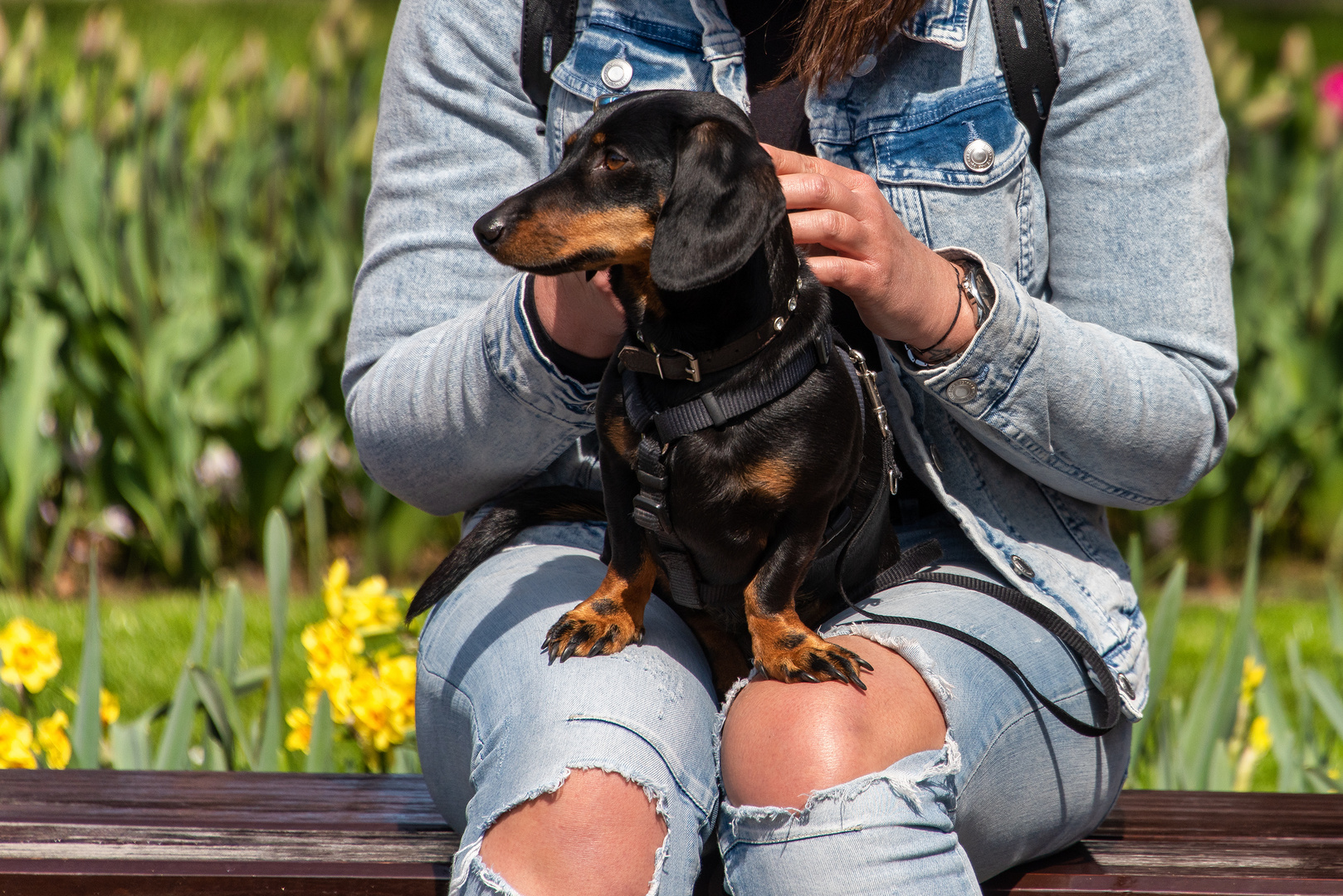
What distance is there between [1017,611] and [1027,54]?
2.32ft

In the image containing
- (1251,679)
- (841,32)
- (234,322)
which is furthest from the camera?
(234,322)

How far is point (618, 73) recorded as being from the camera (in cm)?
163

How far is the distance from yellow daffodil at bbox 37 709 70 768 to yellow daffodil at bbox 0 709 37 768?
0.08 ft

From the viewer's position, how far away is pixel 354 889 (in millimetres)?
1365

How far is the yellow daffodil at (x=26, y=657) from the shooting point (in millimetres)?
1889

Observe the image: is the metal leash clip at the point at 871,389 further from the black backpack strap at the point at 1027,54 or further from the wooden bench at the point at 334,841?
the wooden bench at the point at 334,841

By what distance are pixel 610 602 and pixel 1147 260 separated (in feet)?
2.67

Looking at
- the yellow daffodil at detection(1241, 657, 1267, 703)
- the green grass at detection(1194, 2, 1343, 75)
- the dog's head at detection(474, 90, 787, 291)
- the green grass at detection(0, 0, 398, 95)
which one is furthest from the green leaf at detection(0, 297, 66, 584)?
the green grass at detection(1194, 2, 1343, 75)

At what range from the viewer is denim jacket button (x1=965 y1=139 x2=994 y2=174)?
1588mm

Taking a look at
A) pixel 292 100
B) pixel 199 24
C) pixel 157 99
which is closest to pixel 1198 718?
pixel 292 100

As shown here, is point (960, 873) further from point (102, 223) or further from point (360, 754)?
point (102, 223)

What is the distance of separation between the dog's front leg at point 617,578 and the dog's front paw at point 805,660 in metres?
0.15

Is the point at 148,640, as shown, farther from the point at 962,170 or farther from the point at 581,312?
the point at 962,170

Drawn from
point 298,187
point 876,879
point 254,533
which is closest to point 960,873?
point 876,879
